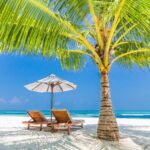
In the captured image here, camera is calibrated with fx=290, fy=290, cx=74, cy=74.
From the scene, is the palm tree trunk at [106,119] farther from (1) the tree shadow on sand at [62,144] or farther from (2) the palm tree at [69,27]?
(1) the tree shadow on sand at [62,144]

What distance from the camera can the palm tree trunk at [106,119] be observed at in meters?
7.68

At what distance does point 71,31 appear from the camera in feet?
24.7

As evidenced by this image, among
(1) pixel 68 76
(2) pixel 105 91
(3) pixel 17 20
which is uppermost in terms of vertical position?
(1) pixel 68 76

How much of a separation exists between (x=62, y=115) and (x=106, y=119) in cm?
194

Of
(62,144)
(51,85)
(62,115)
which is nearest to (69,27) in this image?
(62,144)

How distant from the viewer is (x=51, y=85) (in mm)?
11945

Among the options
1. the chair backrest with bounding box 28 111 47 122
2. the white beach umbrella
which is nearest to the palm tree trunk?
the chair backrest with bounding box 28 111 47 122

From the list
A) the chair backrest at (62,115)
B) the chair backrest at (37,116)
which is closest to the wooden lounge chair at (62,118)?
the chair backrest at (62,115)

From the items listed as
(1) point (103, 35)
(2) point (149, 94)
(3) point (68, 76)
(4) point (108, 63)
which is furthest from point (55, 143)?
(3) point (68, 76)

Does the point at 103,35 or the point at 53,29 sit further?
the point at 103,35

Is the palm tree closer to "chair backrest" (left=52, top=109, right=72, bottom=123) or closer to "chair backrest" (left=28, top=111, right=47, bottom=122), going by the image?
"chair backrest" (left=52, top=109, right=72, bottom=123)

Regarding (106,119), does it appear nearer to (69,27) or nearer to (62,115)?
(62,115)

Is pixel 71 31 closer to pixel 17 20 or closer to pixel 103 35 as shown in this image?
pixel 103 35

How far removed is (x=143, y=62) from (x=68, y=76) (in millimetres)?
82444
